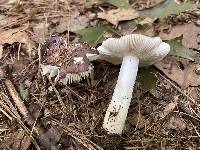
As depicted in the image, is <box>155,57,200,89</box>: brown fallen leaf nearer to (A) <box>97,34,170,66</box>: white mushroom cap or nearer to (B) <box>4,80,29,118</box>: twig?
(A) <box>97,34,170,66</box>: white mushroom cap

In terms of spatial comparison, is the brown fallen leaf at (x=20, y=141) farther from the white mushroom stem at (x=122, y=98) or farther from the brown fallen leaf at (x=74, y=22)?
the brown fallen leaf at (x=74, y=22)

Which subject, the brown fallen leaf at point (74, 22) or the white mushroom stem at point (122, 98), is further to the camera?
the brown fallen leaf at point (74, 22)

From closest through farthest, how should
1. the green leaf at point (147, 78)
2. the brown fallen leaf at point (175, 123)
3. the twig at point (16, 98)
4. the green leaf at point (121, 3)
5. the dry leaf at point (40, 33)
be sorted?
1. the brown fallen leaf at point (175, 123)
2. the twig at point (16, 98)
3. the green leaf at point (147, 78)
4. the dry leaf at point (40, 33)
5. the green leaf at point (121, 3)

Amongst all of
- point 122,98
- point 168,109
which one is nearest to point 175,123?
point 168,109

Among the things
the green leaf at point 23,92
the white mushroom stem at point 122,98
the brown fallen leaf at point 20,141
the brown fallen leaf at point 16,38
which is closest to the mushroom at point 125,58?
the white mushroom stem at point 122,98

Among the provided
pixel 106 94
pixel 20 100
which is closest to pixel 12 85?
pixel 20 100

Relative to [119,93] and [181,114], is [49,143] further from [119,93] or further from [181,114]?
[181,114]
